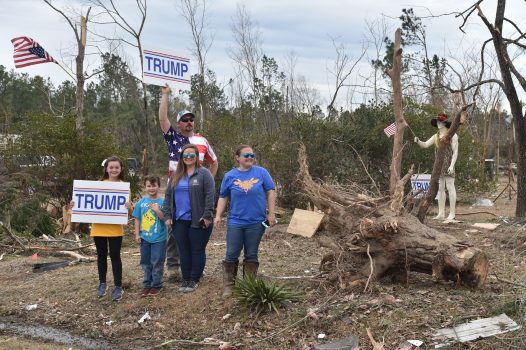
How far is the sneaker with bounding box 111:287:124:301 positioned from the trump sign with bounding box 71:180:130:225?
0.79 meters

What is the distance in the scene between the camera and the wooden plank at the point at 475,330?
428 cm

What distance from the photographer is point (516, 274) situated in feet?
20.6

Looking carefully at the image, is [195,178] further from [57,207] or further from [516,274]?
[57,207]

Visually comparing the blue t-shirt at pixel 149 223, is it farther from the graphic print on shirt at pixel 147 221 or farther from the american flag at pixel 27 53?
the american flag at pixel 27 53

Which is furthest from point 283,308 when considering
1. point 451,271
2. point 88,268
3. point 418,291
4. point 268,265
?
point 88,268

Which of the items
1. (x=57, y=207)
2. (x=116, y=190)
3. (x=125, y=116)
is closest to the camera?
(x=116, y=190)

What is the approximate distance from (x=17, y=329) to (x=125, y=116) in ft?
115

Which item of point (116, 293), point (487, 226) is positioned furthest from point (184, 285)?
point (487, 226)

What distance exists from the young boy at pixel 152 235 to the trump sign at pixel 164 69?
1220mm

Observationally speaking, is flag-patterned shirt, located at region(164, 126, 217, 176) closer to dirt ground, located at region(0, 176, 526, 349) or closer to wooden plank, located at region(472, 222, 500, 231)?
dirt ground, located at region(0, 176, 526, 349)

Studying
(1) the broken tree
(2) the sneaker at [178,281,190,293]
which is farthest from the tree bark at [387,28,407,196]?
(2) the sneaker at [178,281,190,293]

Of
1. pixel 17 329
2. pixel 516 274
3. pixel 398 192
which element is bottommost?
pixel 17 329

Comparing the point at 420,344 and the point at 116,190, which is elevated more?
the point at 116,190

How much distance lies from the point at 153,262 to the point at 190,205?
882 millimetres
